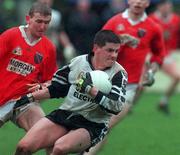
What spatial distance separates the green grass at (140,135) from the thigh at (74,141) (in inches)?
96.3

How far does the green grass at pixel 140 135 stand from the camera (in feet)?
41.0

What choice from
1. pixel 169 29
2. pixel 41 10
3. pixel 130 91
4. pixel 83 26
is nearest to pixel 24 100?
pixel 41 10

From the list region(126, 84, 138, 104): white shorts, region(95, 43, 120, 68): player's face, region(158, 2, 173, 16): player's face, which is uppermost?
region(95, 43, 120, 68): player's face

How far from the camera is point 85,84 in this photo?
9.23 m

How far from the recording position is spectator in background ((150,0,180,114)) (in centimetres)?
1766

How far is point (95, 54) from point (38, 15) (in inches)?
40.8

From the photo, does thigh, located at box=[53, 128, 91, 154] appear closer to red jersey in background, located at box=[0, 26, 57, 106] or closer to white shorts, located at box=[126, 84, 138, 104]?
red jersey in background, located at box=[0, 26, 57, 106]

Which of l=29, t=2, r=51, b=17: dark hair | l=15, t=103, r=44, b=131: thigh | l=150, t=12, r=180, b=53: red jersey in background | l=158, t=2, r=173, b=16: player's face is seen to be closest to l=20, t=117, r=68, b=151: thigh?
l=15, t=103, r=44, b=131: thigh

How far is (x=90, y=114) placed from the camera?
31.8ft

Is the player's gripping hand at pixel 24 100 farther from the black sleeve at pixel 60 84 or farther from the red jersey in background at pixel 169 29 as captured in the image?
the red jersey in background at pixel 169 29

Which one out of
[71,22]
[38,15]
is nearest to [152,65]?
[38,15]

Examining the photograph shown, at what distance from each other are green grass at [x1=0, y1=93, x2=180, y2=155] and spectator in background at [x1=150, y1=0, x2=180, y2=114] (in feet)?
1.12

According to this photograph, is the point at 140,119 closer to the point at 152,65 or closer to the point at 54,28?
the point at 152,65

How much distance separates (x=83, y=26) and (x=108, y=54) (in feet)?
38.0
